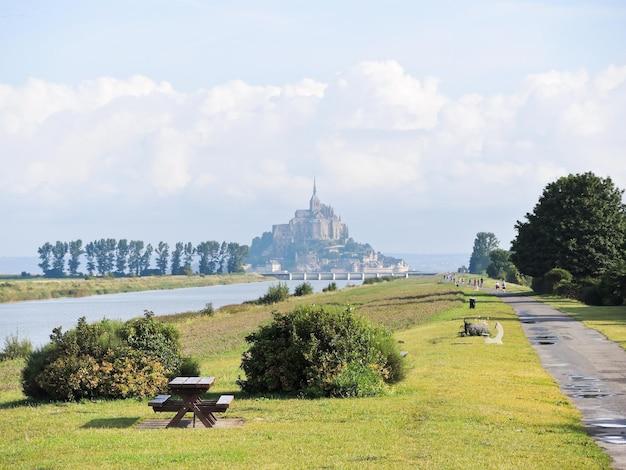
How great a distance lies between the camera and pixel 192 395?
1717 centimetres

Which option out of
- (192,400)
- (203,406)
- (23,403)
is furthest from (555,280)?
(192,400)

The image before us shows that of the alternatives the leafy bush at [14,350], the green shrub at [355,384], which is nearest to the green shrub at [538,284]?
the leafy bush at [14,350]

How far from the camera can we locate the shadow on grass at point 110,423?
17.3m

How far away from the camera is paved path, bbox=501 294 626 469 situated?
54.7 feet

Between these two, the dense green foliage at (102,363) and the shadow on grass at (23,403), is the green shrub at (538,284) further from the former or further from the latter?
the shadow on grass at (23,403)

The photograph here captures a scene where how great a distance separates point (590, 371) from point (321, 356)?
9224 millimetres

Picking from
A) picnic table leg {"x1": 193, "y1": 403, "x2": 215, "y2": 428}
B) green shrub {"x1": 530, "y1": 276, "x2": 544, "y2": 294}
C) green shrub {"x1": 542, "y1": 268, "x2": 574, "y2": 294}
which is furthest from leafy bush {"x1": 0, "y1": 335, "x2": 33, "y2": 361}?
green shrub {"x1": 530, "y1": 276, "x2": 544, "y2": 294}

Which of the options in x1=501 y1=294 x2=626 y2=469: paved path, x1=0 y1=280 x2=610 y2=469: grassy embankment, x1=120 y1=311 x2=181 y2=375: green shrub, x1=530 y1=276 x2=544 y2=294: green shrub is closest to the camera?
x1=0 y1=280 x2=610 y2=469: grassy embankment

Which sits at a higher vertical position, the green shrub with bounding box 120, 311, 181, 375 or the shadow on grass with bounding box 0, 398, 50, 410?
the green shrub with bounding box 120, 311, 181, 375

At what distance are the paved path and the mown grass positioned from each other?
1.84ft

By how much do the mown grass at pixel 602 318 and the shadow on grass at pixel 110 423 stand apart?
21.9 meters

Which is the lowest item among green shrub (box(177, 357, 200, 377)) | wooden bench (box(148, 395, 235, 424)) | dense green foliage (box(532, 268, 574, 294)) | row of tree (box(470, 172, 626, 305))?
wooden bench (box(148, 395, 235, 424))

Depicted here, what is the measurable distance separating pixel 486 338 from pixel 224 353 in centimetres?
1015

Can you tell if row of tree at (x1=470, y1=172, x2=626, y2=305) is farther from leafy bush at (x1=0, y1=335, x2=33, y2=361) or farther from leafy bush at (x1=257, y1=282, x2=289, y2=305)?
leafy bush at (x1=0, y1=335, x2=33, y2=361)
